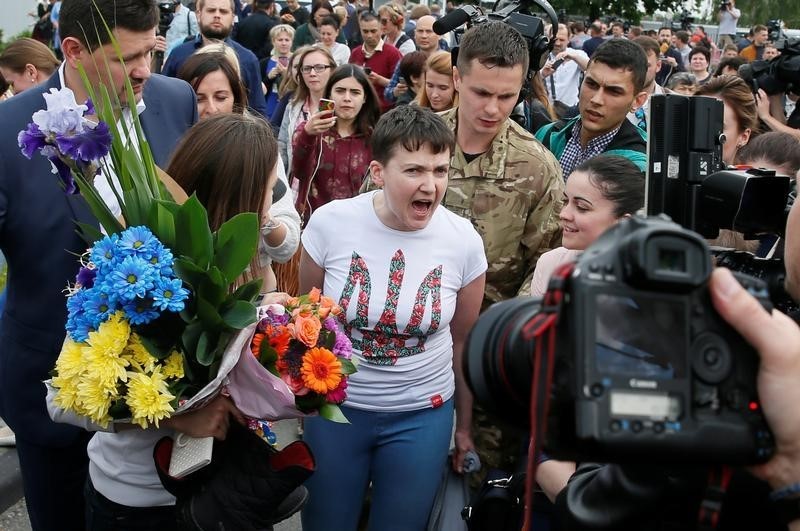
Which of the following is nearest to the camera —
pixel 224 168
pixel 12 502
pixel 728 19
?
pixel 224 168

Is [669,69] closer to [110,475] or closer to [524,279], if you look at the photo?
[524,279]

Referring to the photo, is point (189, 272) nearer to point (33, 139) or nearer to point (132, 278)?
point (132, 278)

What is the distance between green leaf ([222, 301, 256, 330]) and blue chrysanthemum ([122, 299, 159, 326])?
0.18 metres

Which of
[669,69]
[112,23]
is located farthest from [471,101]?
[669,69]

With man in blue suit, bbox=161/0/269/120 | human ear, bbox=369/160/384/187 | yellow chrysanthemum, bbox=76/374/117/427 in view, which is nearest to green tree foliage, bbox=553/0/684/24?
man in blue suit, bbox=161/0/269/120

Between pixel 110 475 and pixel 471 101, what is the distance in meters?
1.95

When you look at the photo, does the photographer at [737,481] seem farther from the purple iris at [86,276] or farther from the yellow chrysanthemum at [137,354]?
the purple iris at [86,276]

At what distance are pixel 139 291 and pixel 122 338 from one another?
5.7 inches

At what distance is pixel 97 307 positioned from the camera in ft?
7.01

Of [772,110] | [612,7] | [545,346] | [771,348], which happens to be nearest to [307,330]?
[545,346]

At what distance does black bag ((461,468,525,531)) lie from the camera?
9.61ft

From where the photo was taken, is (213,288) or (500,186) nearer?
(213,288)

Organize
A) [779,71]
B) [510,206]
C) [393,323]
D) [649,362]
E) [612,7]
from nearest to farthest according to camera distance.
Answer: [649,362] < [393,323] < [510,206] < [779,71] < [612,7]

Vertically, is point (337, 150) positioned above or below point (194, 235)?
below
